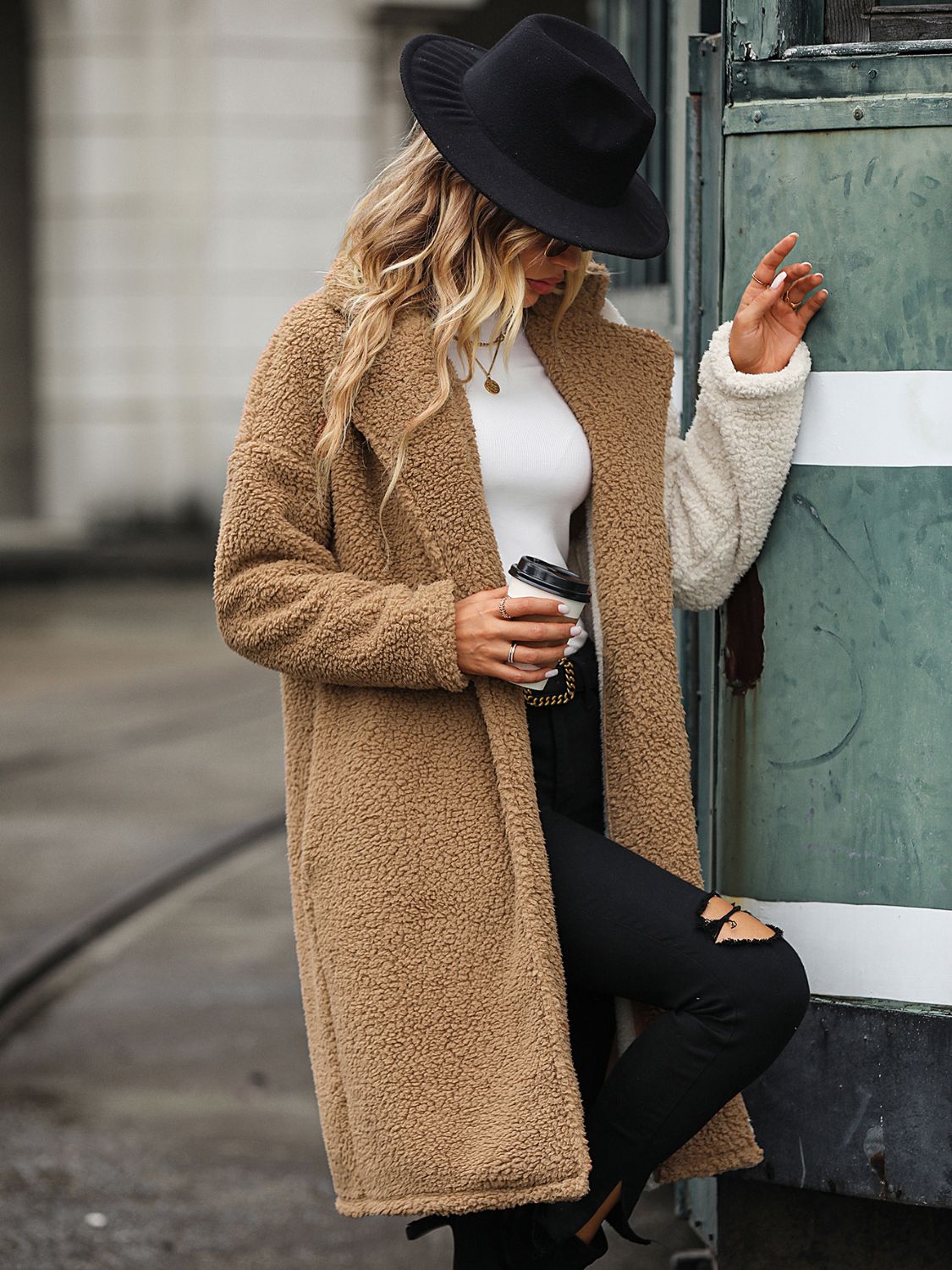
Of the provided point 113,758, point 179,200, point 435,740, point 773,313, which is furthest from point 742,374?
point 179,200

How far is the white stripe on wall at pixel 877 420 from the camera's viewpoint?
7.77 ft

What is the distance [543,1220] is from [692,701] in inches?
39.0

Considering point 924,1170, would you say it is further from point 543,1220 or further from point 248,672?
point 248,672

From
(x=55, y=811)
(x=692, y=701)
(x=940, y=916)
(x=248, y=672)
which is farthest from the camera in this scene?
(x=248, y=672)

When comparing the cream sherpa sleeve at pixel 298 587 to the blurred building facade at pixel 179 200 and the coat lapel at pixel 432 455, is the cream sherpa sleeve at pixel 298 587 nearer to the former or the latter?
the coat lapel at pixel 432 455

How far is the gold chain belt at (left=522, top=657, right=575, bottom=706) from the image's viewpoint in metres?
2.32

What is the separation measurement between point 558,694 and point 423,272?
57 centimetres

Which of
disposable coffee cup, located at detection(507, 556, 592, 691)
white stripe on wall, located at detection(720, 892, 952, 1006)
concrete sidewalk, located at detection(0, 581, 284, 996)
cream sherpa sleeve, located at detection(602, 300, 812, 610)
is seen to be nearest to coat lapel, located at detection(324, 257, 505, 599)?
disposable coffee cup, located at detection(507, 556, 592, 691)

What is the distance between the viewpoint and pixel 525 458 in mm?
2312

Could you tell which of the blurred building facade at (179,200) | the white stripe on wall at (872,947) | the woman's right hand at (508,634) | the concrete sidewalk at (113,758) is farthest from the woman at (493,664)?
the blurred building facade at (179,200)

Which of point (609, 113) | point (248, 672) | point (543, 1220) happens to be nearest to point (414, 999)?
point (543, 1220)

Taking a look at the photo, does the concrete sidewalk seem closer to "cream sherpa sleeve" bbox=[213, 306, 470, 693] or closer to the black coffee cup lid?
"cream sherpa sleeve" bbox=[213, 306, 470, 693]

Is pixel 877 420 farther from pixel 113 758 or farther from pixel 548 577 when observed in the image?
pixel 113 758

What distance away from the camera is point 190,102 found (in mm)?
12477
